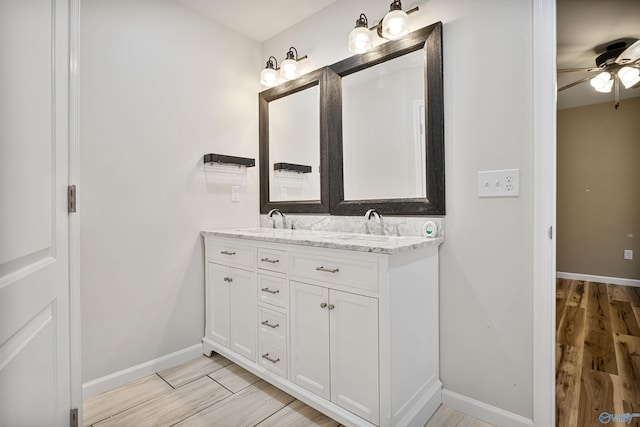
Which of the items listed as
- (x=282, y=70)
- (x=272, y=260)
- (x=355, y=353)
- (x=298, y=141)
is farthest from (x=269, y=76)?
(x=355, y=353)

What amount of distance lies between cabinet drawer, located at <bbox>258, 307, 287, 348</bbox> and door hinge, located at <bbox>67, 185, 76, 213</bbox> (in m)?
1.06

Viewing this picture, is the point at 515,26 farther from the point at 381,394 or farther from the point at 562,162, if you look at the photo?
the point at 562,162

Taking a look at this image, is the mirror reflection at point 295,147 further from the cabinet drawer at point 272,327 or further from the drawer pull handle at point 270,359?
the drawer pull handle at point 270,359

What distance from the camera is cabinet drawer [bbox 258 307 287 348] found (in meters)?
1.71

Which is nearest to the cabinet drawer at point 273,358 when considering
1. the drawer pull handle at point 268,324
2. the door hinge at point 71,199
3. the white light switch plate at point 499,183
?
the drawer pull handle at point 268,324

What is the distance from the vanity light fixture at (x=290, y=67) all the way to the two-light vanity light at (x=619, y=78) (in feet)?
8.39

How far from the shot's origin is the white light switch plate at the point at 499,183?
1.47 meters

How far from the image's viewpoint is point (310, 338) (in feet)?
5.18

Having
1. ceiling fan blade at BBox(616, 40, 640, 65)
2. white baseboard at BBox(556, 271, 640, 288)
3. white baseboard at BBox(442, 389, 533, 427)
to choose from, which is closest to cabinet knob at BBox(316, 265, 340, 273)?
white baseboard at BBox(442, 389, 533, 427)

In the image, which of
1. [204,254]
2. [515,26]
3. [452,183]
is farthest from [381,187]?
[204,254]

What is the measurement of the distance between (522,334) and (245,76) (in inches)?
99.9

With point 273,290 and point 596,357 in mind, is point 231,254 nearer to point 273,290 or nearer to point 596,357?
point 273,290

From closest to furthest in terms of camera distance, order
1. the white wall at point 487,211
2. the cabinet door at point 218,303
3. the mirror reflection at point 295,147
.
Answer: the white wall at point 487,211 → the cabinet door at point 218,303 → the mirror reflection at point 295,147

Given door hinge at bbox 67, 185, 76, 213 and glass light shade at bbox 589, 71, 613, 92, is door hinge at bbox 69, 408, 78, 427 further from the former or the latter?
glass light shade at bbox 589, 71, 613, 92
